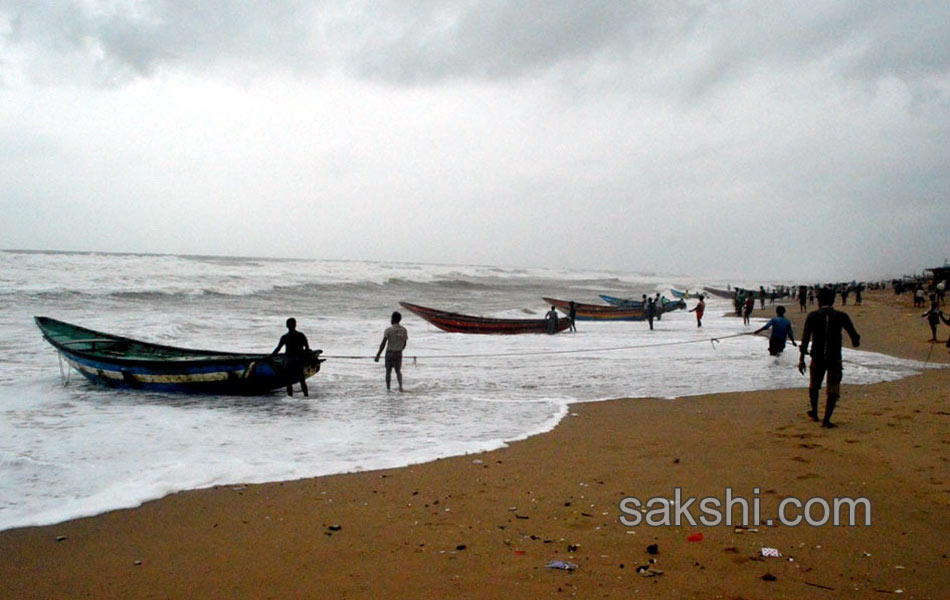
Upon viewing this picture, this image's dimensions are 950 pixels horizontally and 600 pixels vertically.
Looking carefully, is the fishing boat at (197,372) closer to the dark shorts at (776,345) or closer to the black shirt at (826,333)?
the black shirt at (826,333)

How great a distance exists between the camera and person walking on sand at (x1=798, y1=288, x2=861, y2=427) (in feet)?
21.9

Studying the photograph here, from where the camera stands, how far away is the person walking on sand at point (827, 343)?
21.9 feet

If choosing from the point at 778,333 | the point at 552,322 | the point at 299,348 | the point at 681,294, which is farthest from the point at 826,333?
the point at 681,294

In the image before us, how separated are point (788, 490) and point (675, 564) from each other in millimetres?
1665

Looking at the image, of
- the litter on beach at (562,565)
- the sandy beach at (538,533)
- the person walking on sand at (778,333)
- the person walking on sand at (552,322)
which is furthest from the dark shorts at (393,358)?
the person walking on sand at (552,322)

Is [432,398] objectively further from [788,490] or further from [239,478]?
[788,490]

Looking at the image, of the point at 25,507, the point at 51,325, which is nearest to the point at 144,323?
the point at 51,325

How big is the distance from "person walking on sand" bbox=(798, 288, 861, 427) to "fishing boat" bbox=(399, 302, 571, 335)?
1639 cm

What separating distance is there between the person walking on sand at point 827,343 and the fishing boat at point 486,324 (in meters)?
16.4

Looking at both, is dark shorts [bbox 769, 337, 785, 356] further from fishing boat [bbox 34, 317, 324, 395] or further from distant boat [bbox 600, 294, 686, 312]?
distant boat [bbox 600, 294, 686, 312]

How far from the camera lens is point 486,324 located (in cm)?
2320

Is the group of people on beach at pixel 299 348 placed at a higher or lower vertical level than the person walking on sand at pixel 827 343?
lower

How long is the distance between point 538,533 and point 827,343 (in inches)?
180

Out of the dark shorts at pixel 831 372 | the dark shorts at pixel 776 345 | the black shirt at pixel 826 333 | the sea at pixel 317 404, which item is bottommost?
the sea at pixel 317 404
